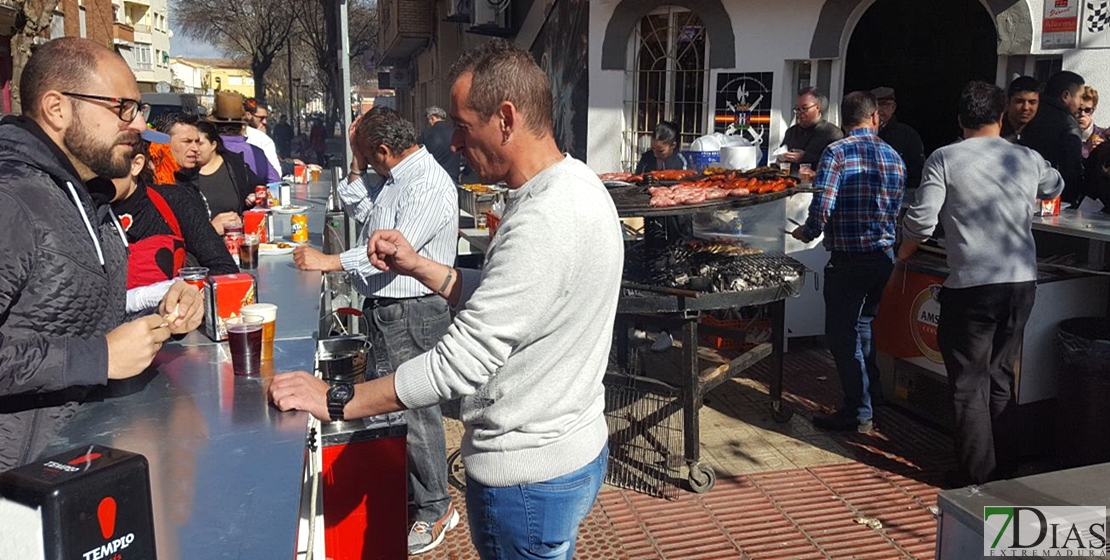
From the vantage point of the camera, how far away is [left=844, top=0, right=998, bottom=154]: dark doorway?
12.8 metres

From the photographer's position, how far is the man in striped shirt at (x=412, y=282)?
4277 mm

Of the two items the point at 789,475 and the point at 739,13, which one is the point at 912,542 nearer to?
the point at 789,475

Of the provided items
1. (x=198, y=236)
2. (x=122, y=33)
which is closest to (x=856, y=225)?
(x=198, y=236)

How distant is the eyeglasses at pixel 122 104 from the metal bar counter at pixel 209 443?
81 cm

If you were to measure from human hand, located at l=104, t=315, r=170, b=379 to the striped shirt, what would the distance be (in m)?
1.89

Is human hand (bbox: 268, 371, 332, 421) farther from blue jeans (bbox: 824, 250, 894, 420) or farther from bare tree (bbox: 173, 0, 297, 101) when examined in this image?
bare tree (bbox: 173, 0, 297, 101)

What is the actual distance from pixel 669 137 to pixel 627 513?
5.37 metres

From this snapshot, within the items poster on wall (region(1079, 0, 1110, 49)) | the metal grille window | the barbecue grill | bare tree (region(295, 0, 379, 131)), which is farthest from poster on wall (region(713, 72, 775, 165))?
bare tree (region(295, 0, 379, 131))

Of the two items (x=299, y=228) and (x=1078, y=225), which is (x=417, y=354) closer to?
(x=299, y=228)

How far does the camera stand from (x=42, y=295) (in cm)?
220

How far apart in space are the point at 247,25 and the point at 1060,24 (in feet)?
121

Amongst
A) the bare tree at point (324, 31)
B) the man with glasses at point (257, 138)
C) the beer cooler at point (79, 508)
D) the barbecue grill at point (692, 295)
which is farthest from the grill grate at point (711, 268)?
the bare tree at point (324, 31)

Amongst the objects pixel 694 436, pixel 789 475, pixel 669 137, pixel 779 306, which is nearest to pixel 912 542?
pixel 789 475

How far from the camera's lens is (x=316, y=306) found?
13.1 ft
